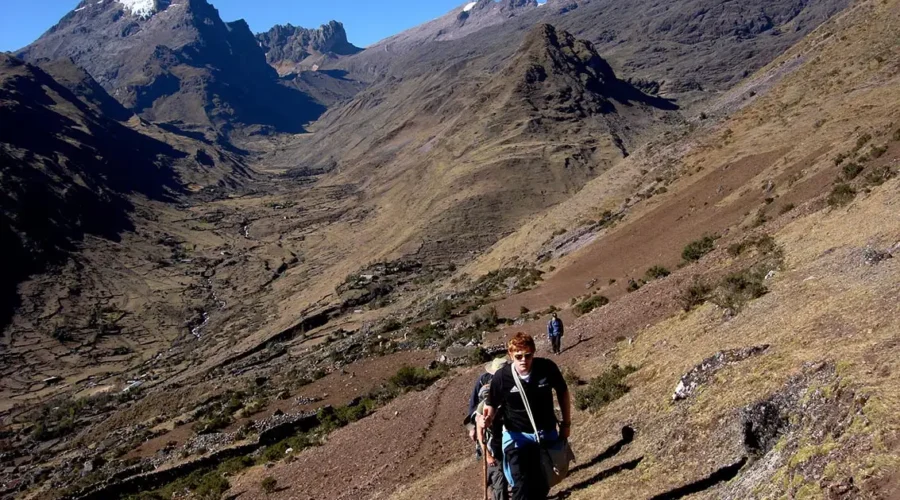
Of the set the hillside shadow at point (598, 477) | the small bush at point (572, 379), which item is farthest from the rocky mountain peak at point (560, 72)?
the hillside shadow at point (598, 477)

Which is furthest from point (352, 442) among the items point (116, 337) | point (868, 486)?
point (116, 337)

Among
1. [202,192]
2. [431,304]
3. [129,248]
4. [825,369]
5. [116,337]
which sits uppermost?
[202,192]

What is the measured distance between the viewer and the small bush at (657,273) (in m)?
23.6

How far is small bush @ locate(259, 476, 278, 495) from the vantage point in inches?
670

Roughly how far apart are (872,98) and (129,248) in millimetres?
100730

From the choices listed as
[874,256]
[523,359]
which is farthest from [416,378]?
[523,359]

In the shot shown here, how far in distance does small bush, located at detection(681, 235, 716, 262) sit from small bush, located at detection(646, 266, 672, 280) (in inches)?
34.5

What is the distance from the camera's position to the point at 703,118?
52031mm

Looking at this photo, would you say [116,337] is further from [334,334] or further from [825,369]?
[825,369]

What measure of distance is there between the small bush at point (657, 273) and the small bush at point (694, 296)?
7600mm

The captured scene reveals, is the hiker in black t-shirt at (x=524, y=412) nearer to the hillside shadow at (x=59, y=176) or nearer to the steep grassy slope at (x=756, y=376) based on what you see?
the steep grassy slope at (x=756, y=376)

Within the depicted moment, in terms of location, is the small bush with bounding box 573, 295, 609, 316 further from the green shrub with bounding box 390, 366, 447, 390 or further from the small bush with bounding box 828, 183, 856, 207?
the small bush with bounding box 828, 183, 856, 207

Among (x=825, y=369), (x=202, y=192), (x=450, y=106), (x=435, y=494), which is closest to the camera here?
(x=825, y=369)

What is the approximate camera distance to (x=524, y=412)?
6.13 meters
